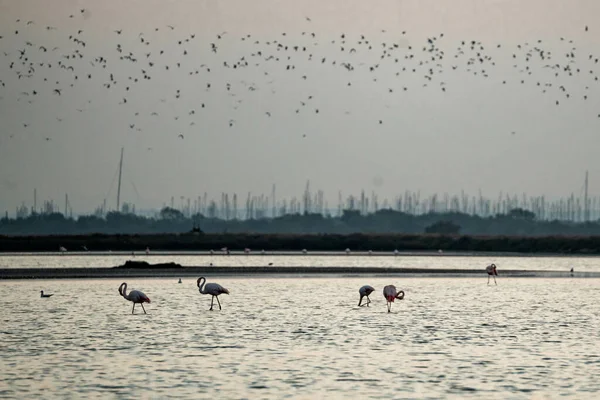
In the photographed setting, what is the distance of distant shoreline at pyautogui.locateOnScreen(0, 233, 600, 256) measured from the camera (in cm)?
14408

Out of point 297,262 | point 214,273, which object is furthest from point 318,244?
point 214,273

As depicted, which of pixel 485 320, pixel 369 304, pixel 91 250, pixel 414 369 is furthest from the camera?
pixel 91 250

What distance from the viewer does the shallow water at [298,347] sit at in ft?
76.1

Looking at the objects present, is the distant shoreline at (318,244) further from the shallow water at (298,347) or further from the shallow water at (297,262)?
the shallow water at (298,347)

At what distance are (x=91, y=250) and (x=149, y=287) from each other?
84535 millimetres

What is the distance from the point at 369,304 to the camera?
4797 cm

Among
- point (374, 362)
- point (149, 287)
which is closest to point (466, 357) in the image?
point (374, 362)

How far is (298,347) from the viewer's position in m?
30.0

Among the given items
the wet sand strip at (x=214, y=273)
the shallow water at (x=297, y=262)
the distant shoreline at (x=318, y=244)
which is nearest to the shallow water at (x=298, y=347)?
the wet sand strip at (x=214, y=273)

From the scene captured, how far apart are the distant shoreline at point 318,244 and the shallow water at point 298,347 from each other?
3654 inches

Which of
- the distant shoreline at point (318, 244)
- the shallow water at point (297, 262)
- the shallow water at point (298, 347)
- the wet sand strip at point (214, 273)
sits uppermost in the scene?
the distant shoreline at point (318, 244)

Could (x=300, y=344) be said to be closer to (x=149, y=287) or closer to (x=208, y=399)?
(x=208, y=399)

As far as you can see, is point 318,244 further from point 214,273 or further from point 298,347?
point 298,347

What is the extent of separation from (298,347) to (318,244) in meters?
120
